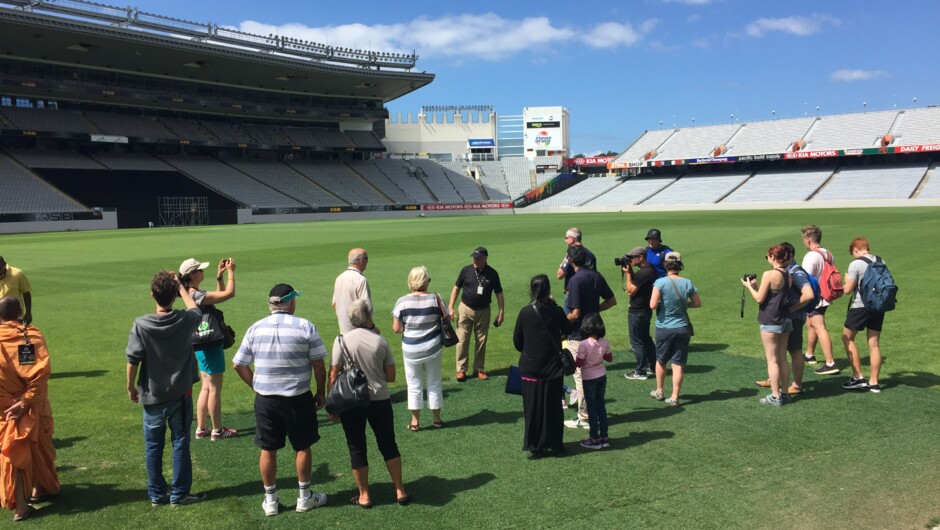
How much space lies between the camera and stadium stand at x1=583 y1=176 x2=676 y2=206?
7637cm

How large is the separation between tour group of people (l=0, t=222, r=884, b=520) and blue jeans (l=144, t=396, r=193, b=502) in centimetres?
1

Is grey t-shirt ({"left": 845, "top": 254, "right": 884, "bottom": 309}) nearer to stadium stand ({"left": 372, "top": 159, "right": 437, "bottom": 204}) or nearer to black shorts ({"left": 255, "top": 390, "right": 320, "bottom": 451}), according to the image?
black shorts ({"left": 255, "top": 390, "right": 320, "bottom": 451})

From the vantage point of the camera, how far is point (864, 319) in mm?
7352

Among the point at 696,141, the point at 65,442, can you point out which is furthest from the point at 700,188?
the point at 65,442

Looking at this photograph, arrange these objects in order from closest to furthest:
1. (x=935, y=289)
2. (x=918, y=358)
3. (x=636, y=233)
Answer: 1. (x=918, y=358)
2. (x=935, y=289)
3. (x=636, y=233)

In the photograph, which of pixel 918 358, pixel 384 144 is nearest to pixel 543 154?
pixel 384 144

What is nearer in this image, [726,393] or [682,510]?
[682,510]

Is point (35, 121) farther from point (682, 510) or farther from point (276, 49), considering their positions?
point (682, 510)

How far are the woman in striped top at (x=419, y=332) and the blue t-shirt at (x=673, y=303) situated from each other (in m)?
2.58

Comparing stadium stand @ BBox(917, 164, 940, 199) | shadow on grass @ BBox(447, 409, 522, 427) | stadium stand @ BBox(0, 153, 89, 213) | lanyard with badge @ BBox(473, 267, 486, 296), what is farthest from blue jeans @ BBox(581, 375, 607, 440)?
stadium stand @ BBox(917, 164, 940, 199)

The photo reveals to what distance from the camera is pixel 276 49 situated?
215 ft

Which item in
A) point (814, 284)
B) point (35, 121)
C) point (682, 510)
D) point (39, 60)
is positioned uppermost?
point (39, 60)

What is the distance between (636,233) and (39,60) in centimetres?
6001

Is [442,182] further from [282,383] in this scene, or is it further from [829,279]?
[282,383]
